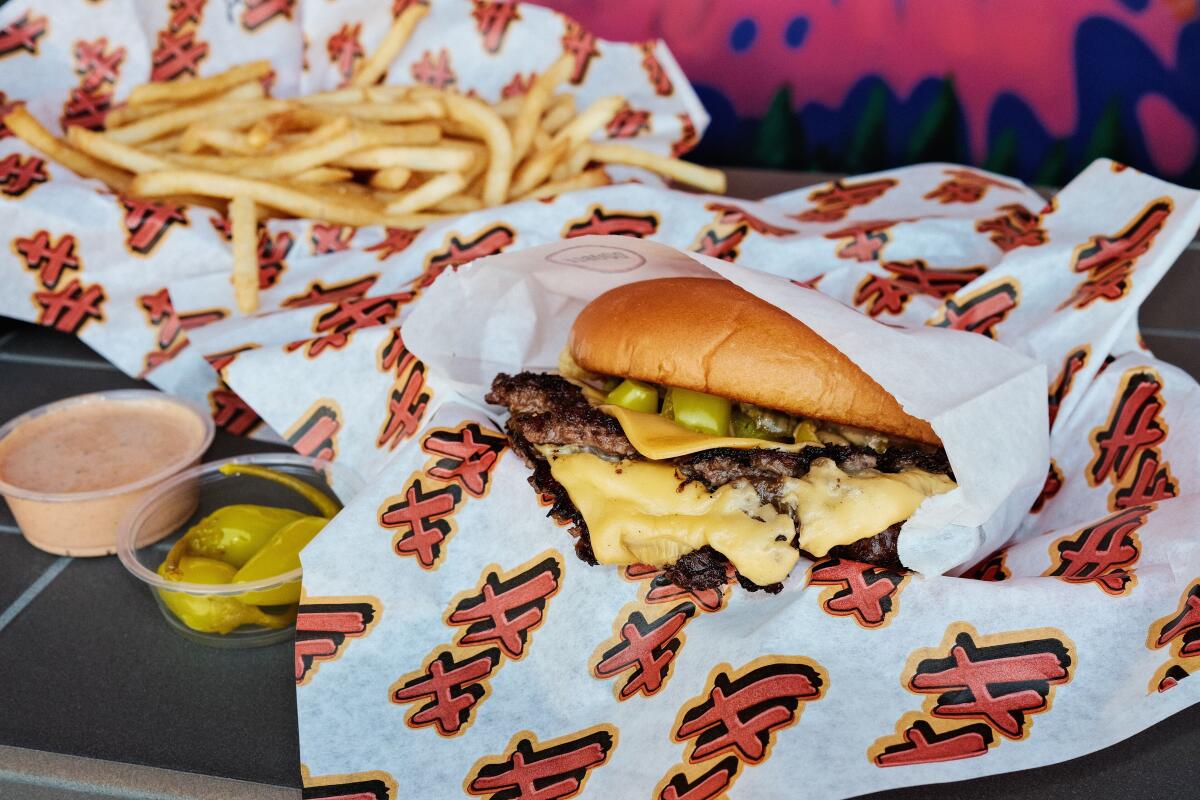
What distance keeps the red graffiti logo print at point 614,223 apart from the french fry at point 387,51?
3.14ft

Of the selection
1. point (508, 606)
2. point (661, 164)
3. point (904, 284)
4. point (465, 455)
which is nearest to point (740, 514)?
point (508, 606)

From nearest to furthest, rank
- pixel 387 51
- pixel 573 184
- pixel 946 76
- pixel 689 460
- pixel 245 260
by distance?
1. pixel 689 460
2. pixel 245 260
3. pixel 573 184
4. pixel 387 51
5. pixel 946 76

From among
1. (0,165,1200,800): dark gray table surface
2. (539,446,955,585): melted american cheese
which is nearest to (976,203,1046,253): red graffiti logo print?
(539,446,955,585): melted american cheese

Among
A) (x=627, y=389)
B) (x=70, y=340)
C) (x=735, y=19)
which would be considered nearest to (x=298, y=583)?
(x=627, y=389)

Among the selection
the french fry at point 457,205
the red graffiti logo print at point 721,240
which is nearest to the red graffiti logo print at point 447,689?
the red graffiti logo print at point 721,240

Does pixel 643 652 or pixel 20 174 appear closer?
pixel 643 652

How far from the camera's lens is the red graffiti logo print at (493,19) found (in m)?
3.35

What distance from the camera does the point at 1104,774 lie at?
4.85 ft

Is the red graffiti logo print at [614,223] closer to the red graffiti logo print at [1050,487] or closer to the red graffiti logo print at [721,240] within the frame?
the red graffiti logo print at [721,240]

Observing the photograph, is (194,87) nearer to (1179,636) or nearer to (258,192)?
(258,192)

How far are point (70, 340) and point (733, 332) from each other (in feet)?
6.12

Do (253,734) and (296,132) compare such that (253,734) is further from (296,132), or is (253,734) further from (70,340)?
(296,132)

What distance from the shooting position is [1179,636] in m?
1.46

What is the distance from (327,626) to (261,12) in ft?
7.98
